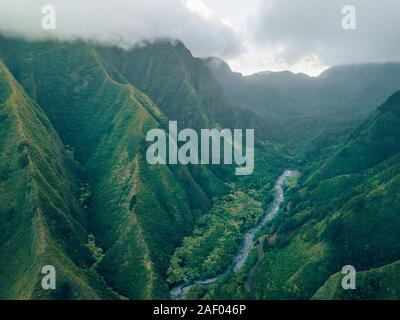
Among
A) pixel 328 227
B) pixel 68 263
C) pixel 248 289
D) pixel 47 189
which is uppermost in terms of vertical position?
pixel 47 189

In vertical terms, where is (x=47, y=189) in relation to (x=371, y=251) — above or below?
above

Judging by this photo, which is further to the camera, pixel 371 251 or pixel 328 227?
pixel 328 227

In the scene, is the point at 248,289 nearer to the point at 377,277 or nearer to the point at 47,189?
the point at 377,277
